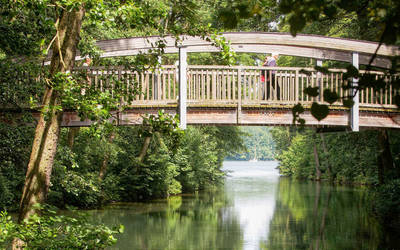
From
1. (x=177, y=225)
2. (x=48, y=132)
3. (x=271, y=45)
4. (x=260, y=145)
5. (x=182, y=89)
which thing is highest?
(x=271, y=45)

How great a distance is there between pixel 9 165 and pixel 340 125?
589 cm

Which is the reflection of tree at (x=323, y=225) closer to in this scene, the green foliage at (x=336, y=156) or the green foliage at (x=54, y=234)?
the green foliage at (x=336, y=156)

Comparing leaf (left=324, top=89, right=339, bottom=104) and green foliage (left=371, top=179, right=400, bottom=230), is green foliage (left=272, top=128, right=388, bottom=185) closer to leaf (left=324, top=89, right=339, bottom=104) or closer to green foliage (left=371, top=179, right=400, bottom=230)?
green foliage (left=371, top=179, right=400, bottom=230)

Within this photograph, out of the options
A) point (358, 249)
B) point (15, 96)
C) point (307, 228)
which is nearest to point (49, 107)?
point (15, 96)

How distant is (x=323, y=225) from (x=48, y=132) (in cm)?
925

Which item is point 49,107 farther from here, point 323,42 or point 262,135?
point 262,135

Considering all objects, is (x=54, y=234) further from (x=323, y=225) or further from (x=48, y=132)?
(x=323, y=225)

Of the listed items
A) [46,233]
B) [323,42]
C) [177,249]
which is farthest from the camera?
[177,249]

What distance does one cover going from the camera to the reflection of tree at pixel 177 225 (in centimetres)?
1138

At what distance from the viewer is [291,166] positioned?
43.0 metres

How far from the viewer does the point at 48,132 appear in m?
6.38

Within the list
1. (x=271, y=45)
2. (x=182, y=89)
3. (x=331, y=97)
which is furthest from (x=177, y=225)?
(x=331, y=97)

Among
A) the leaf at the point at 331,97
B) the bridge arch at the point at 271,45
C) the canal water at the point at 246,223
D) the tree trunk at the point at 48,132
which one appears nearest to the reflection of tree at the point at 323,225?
the canal water at the point at 246,223

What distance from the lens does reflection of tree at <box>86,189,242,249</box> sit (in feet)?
37.3
